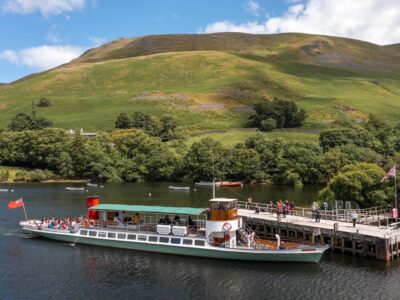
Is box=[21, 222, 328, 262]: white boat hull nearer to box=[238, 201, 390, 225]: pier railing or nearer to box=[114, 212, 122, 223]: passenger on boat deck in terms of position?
box=[114, 212, 122, 223]: passenger on boat deck

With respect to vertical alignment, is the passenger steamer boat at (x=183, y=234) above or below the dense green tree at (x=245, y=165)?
below

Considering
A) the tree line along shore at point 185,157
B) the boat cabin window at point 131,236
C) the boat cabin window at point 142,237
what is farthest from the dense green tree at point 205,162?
the boat cabin window at point 142,237

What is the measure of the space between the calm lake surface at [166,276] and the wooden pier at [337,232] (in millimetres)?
1601

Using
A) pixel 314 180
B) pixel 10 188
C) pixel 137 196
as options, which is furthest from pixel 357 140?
pixel 10 188

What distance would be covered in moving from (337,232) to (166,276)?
2196cm

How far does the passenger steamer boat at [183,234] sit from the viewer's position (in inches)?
2141

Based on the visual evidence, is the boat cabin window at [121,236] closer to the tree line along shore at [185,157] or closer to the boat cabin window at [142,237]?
the boat cabin window at [142,237]

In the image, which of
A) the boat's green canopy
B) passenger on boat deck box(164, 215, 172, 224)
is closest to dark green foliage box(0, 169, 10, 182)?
the boat's green canopy

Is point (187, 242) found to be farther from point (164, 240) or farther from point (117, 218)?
point (117, 218)

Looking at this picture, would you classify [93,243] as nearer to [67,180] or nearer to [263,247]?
[263,247]

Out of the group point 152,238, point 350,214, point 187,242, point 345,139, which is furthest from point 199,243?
point 345,139

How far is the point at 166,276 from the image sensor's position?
50.6m

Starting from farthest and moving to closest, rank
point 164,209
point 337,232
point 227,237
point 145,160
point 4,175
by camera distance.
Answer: point 145,160 → point 4,175 → point 164,209 → point 337,232 → point 227,237

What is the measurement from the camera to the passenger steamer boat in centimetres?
5438
